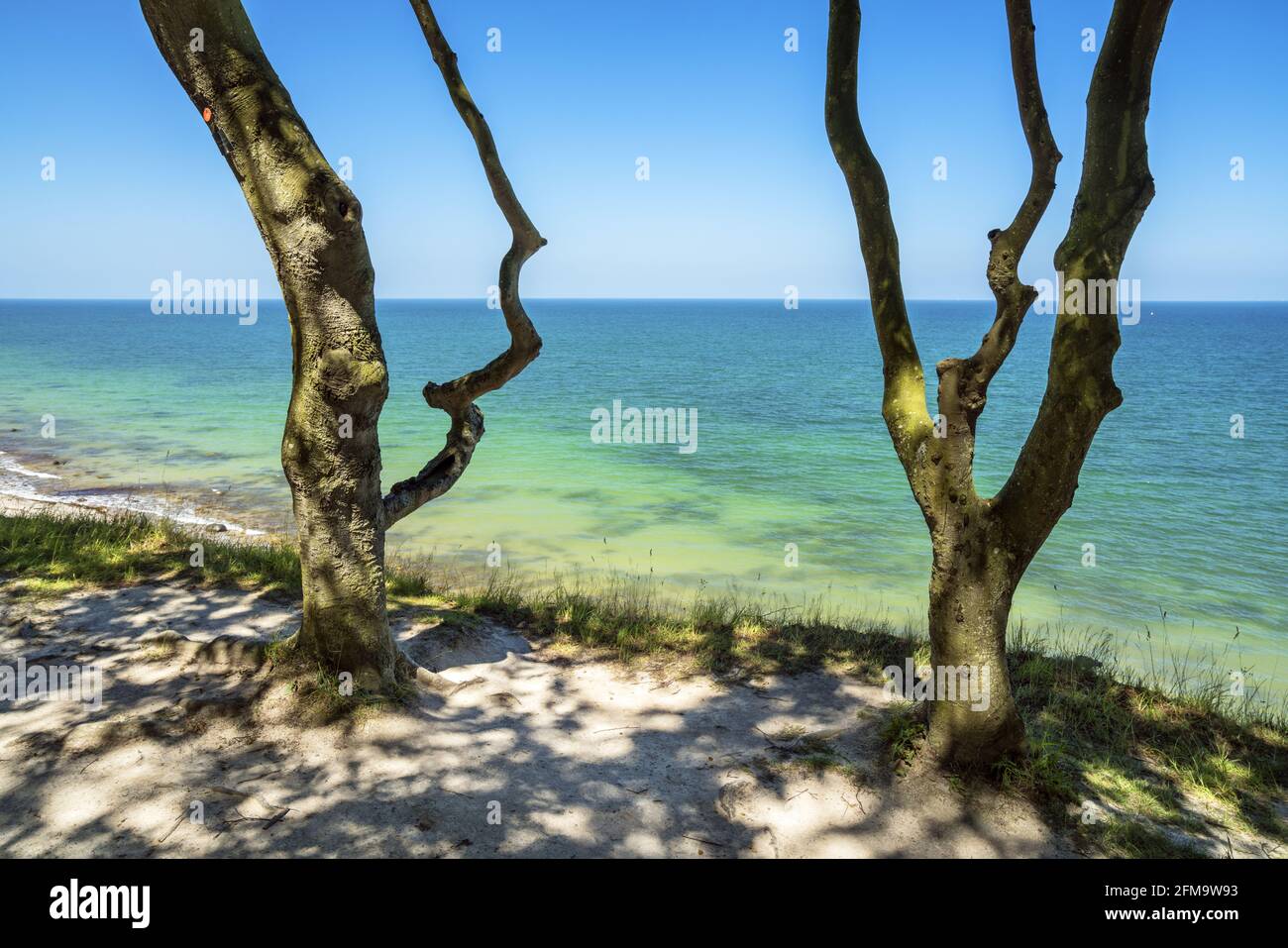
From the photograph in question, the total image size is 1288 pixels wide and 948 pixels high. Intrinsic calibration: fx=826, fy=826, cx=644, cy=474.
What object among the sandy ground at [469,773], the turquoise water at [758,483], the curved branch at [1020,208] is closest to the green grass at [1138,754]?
the sandy ground at [469,773]

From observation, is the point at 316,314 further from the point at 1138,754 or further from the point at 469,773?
the point at 1138,754

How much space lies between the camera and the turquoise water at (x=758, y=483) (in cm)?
1462

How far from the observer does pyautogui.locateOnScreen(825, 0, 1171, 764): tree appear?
4359 mm

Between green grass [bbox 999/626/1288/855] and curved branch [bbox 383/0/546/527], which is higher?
curved branch [bbox 383/0/546/527]

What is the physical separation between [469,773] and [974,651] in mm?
3309

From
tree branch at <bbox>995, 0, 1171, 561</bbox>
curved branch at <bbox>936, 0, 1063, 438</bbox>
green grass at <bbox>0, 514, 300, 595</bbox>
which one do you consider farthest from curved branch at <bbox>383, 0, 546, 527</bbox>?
tree branch at <bbox>995, 0, 1171, 561</bbox>

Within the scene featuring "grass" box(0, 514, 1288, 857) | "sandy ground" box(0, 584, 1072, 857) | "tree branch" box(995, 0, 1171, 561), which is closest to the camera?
"tree branch" box(995, 0, 1171, 561)

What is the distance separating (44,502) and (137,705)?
42.3ft

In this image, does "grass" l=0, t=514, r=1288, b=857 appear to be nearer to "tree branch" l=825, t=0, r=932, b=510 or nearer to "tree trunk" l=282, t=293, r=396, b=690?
"tree trunk" l=282, t=293, r=396, b=690

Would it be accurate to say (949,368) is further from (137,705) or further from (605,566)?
(605,566)

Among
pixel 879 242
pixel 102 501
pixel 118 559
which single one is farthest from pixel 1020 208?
pixel 102 501

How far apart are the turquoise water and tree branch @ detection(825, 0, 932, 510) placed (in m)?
8.13
